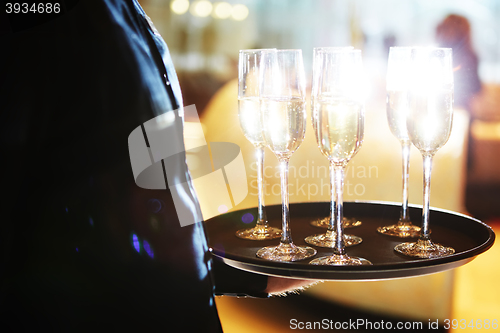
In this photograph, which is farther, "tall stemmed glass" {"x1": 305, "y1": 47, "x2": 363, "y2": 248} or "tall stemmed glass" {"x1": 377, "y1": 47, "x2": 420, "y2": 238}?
"tall stemmed glass" {"x1": 377, "y1": 47, "x2": 420, "y2": 238}

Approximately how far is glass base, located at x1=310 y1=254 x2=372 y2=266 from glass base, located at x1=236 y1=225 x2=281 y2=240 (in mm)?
207

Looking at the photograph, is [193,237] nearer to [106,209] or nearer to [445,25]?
[106,209]

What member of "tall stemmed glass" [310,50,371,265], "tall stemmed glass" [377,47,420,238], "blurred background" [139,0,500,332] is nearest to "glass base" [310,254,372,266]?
"tall stemmed glass" [310,50,371,265]

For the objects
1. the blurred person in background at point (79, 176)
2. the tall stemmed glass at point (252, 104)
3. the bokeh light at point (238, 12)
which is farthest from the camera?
the bokeh light at point (238, 12)

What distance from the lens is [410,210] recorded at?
1.13 m

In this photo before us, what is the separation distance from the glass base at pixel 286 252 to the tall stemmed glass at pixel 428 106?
0.15 meters

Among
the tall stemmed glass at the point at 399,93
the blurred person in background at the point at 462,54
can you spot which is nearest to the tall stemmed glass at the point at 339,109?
the tall stemmed glass at the point at 399,93

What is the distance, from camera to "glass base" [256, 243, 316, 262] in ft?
2.67

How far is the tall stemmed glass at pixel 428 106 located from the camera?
852mm

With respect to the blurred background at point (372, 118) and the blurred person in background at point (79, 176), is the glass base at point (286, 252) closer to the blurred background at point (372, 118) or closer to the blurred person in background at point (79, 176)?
the blurred person in background at point (79, 176)

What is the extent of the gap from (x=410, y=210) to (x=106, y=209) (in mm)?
894

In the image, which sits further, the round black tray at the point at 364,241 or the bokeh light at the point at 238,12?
the bokeh light at the point at 238,12

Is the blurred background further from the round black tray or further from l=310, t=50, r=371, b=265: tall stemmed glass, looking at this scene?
l=310, t=50, r=371, b=265: tall stemmed glass

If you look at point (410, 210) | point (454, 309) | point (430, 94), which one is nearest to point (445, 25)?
point (454, 309)
